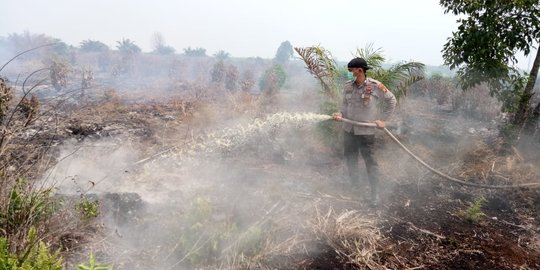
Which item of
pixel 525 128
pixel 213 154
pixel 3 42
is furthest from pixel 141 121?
pixel 3 42

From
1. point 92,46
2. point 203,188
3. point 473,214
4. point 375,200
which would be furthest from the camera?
point 92,46

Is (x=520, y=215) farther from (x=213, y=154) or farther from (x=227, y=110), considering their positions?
(x=227, y=110)

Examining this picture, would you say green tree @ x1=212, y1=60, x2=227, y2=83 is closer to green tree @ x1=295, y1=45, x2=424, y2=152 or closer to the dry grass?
green tree @ x1=295, y1=45, x2=424, y2=152

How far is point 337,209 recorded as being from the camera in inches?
184

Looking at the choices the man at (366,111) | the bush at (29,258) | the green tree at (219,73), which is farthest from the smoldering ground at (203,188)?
the green tree at (219,73)

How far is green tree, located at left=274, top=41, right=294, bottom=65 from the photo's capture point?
45.1 meters

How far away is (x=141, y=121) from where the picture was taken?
9.20 m

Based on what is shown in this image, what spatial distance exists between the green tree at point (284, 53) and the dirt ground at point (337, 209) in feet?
127

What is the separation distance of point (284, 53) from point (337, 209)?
42.9m

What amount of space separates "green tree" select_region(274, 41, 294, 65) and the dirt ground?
1518 inches

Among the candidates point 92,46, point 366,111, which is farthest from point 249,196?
point 92,46

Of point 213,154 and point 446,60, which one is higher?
point 446,60

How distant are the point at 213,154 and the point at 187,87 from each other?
11.2 meters

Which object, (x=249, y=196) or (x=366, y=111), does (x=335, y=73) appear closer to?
(x=366, y=111)
